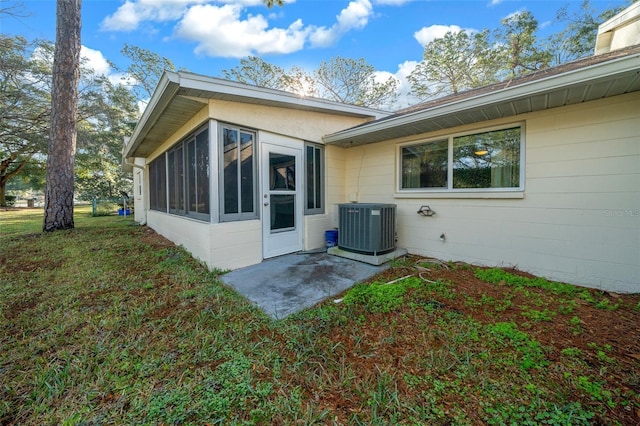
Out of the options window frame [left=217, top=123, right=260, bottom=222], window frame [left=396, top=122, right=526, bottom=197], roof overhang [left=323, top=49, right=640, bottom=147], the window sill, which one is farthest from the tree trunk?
the window sill

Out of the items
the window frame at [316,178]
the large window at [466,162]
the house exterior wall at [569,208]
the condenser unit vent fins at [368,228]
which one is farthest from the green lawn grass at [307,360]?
the window frame at [316,178]

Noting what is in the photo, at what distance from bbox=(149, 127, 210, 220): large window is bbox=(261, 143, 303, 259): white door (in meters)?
0.94

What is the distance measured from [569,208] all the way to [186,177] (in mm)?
6327

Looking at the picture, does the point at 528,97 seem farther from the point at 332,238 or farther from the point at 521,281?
the point at 332,238

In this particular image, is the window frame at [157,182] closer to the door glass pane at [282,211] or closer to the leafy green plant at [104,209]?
the door glass pane at [282,211]

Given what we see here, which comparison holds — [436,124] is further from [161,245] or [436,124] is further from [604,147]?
[161,245]

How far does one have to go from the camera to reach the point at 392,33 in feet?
31.4

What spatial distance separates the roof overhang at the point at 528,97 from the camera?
2.57 metres

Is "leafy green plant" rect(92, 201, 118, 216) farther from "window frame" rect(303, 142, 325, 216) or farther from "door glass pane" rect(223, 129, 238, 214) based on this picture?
"window frame" rect(303, 142, 325, 216)

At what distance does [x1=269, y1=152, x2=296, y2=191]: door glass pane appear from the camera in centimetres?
454

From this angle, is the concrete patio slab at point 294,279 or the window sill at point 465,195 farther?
the window sill at point 465,195

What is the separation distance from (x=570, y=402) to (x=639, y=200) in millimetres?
2829

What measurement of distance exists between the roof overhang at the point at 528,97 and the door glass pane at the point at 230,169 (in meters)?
2.22

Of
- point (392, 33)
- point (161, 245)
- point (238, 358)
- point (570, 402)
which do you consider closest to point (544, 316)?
point (570, 402)
